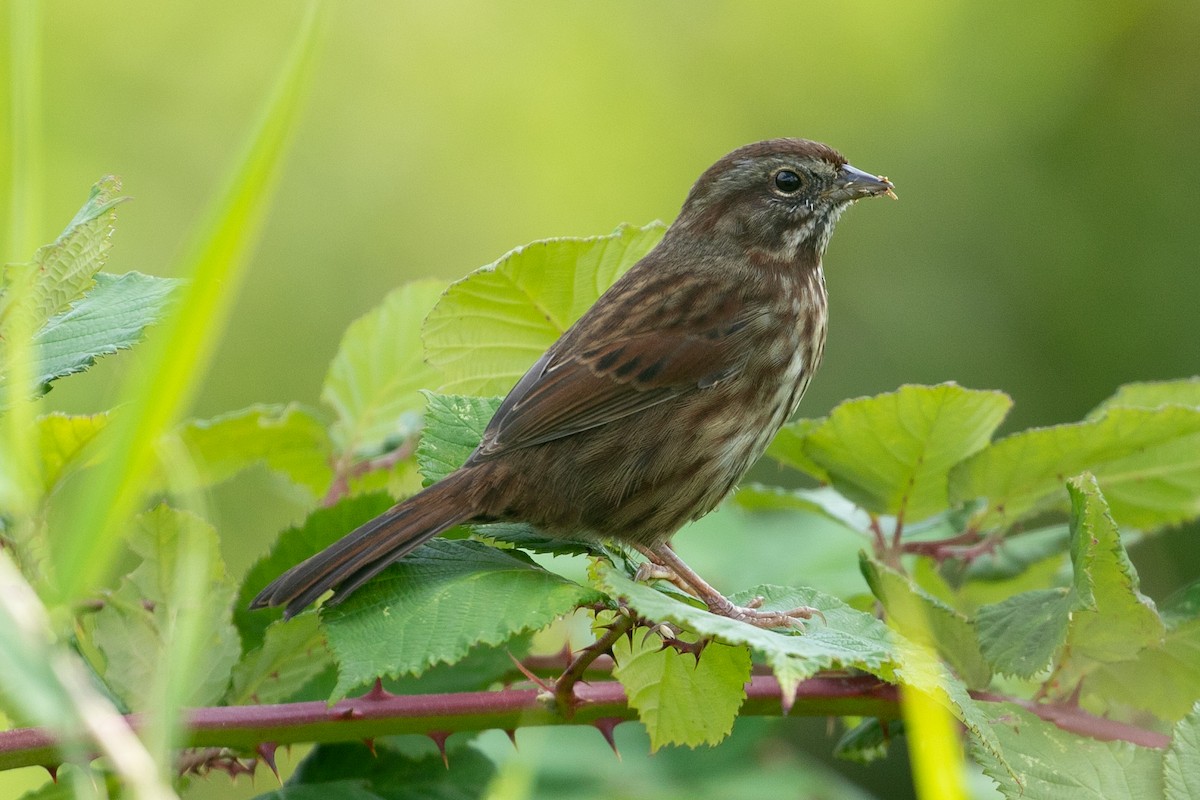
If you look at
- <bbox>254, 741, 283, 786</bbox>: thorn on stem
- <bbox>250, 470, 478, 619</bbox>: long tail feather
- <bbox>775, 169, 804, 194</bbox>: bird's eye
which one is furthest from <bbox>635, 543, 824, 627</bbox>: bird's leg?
<bbox>775, 169, 804, 194</bbox>: bird's eye

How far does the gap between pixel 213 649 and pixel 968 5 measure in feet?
23.8

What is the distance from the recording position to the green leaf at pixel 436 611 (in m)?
1.50

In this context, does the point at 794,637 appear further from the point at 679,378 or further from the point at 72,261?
the point at 679,378

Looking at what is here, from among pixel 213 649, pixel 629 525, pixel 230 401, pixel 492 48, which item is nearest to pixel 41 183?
pixel 213 649

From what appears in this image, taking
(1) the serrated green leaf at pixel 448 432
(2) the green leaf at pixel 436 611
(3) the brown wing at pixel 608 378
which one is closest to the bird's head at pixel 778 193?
(3) the brown wing at pixel 608 378

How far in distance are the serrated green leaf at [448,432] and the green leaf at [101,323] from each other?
526 millimetres

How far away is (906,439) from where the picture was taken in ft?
A: 7.13

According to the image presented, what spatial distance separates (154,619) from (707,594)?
2.96ft

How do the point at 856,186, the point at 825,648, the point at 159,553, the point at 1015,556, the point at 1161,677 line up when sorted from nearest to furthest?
the point at 825,648 < the point at 159,553 < the point at 1161,677 < the point at 1015,556 < the point at 856,186

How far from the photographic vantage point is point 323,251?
297 inches

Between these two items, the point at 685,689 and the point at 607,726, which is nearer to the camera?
the point at 685,689

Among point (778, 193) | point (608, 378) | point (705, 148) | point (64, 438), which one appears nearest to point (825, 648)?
point (64, 438)

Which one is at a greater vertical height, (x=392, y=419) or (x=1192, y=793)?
(x=392, y=419)

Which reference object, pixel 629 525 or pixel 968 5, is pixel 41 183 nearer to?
pixel 629 525
